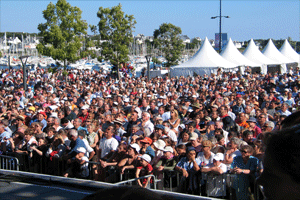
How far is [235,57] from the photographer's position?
99.5 feet

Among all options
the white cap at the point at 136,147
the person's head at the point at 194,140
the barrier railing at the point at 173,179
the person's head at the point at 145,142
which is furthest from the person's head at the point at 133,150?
the person's head at the point at 194,140

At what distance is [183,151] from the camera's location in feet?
21.0

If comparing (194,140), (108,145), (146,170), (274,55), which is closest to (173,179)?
(146,170)

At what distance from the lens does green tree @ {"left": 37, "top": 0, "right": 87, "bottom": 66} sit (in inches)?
1184

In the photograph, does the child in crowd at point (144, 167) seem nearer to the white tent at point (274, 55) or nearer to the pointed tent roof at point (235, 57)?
the pointed tent roof at point (235, 57)

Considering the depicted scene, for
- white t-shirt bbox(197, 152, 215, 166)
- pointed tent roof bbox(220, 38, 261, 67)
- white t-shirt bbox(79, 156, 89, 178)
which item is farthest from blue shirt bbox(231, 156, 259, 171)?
pointed tent roof bbox(220, 38, 261, 67)

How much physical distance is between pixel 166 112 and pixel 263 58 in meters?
25.5

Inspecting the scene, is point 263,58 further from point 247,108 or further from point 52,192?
point 52,192

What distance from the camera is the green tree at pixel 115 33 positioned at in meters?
33.8

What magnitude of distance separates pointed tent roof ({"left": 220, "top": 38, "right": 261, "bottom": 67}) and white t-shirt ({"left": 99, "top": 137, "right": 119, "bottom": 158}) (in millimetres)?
22992

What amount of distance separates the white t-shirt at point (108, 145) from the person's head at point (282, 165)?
271 inches

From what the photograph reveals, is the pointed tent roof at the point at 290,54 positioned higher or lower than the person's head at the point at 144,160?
higher

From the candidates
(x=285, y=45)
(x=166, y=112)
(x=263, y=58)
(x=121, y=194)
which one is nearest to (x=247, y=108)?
(x=166, y=112)

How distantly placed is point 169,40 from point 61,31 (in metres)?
18.6
